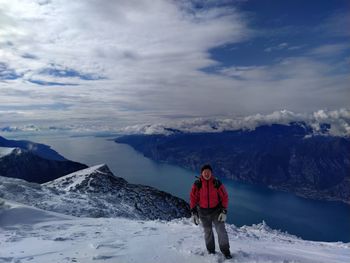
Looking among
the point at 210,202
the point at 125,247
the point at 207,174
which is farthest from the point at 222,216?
the point at 125,247

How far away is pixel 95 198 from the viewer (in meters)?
60.8

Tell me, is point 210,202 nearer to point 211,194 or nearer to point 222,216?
point 211,194

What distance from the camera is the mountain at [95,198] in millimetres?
45062

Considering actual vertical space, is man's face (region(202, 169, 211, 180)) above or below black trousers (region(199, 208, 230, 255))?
above

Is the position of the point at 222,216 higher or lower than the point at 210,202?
lower

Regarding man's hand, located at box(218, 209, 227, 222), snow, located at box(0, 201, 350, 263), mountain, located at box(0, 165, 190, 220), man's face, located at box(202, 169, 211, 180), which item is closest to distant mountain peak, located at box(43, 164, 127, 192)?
mountain, located at box(0, 165, 190, 220)

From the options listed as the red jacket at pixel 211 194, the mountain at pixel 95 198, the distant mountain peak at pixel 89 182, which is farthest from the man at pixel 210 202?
the distant mountain peak at pixel 89 182

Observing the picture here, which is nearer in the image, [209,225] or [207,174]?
[207,174]

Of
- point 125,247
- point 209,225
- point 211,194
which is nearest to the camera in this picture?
point 211,194

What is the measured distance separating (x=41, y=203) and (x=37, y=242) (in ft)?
107

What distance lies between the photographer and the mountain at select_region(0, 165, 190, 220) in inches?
→ 1774

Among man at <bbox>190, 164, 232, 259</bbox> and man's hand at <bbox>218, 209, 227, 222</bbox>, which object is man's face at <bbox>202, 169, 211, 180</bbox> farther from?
man's hand at <bbox>218, 209, 227, 222</bbox>

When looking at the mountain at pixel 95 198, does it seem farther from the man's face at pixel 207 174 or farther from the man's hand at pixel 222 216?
the man's face at pixel 207 174

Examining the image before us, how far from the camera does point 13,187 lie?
48844mm
